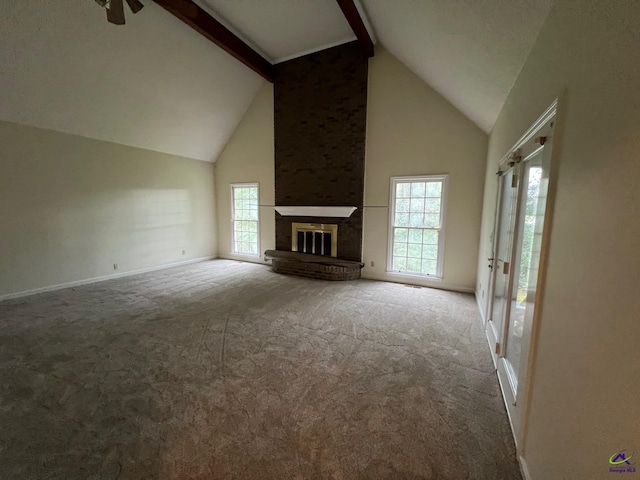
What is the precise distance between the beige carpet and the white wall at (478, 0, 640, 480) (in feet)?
2.03

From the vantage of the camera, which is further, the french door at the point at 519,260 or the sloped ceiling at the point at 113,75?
the sloped ceiling at the point at 113,75

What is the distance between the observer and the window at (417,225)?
468 cm

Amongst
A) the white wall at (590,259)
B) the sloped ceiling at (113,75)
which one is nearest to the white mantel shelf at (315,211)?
the sloped ceiling at (113,75)

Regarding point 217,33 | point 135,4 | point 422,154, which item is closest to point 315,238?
point 422,154

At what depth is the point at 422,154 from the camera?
4.65m

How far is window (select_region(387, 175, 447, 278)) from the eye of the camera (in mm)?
4684

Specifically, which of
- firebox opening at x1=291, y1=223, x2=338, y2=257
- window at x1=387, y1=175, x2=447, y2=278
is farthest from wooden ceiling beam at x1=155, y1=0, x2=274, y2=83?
window at x1=387, y1=175, x2=447, y2=278

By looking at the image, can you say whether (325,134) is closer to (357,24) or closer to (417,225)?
(357,24)

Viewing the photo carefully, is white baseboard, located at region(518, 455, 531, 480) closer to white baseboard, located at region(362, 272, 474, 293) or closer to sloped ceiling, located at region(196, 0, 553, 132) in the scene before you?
sloped ceiling, located at region(196, 0, 553, 132)

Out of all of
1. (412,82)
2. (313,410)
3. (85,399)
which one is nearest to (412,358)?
(313,410)

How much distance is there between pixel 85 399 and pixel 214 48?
5.40 meters

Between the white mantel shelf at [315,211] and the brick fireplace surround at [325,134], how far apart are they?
0.35 feet

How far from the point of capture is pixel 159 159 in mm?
5871

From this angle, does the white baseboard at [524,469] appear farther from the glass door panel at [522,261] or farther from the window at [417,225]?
the window at [417,225]
